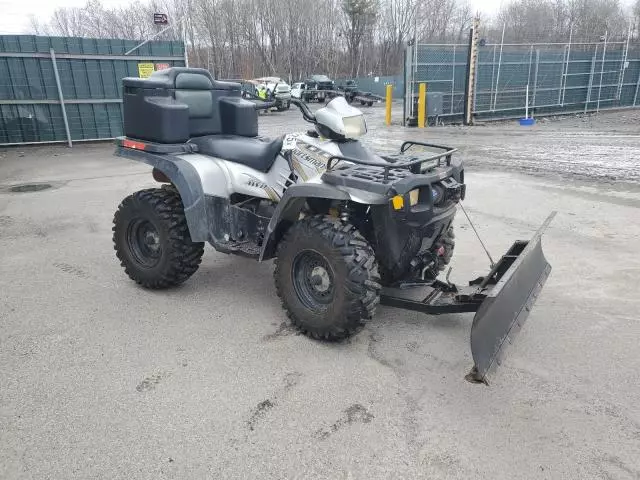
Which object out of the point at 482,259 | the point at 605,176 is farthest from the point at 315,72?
the point at 482,259

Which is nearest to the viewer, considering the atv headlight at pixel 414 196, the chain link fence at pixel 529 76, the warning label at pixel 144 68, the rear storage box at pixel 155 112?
the atv headlight at pixel 414 196

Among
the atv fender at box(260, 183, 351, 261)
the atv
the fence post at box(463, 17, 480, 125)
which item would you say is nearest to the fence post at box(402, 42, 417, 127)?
the fence post at box(463, 17, 480, 125)

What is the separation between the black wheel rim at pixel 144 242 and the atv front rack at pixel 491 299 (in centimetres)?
204

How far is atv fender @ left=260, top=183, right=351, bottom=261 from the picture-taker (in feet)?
10.0

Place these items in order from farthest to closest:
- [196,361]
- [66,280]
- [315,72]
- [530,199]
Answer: [315,72] → [530,199] → [66,280] → [196,361]

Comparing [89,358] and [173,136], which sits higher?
[173,136]

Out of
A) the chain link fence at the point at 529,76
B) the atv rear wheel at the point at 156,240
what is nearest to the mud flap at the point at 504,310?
the atv rear wheel at the point at 156,240

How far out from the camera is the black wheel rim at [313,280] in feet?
10.7

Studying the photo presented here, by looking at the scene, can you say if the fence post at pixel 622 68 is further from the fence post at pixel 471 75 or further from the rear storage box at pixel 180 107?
the rear storage box at pixel 180 107

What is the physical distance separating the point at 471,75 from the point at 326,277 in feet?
50.3

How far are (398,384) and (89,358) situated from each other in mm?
1971

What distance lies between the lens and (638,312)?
12.1 feet

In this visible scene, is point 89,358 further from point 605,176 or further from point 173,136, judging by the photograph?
point 605,176

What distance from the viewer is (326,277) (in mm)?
3273
